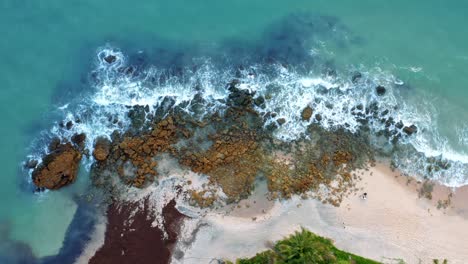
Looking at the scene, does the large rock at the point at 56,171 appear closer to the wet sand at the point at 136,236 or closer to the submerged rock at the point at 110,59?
the wet sand at the point at 136,236

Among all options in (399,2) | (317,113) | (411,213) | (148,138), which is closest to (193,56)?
(148,138)

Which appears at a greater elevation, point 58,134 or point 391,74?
point 391,74

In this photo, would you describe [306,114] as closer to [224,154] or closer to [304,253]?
[224,154]

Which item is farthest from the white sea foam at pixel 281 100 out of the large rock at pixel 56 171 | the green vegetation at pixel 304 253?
the green vegetation at pixel 304 253

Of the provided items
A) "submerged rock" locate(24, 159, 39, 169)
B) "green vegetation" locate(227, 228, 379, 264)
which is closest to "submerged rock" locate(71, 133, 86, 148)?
"submerged rock" locate(24, 159, 39, 169)

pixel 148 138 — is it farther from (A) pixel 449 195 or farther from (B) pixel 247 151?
(A) pixel 449 195

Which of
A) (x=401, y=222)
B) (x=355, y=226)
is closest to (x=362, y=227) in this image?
(x=355, y=226)
